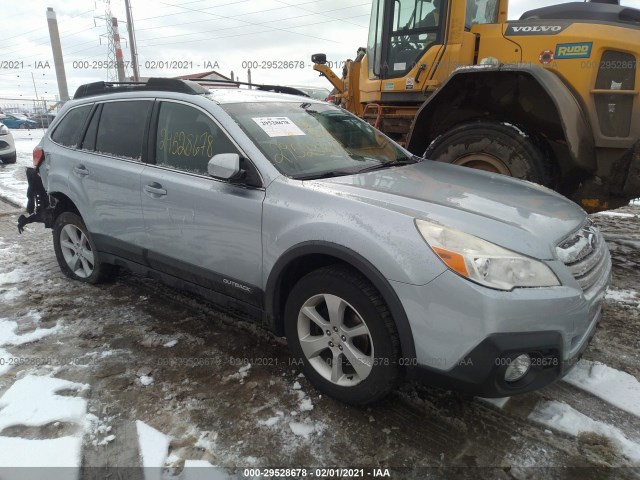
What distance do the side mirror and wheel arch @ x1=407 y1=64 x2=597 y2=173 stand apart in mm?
2982

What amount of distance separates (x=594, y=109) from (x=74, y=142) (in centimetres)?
499

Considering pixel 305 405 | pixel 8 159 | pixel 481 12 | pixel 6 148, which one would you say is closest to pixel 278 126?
pixel 305 405

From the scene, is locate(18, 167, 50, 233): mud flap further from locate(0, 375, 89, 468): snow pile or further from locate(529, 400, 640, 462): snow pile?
locate(529, 400, 640, 462): snow pile

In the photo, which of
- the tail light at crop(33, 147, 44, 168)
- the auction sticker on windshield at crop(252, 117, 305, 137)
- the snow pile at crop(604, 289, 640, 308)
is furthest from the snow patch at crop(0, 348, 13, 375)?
the snow pile at crop(604, 289, 640, 308)

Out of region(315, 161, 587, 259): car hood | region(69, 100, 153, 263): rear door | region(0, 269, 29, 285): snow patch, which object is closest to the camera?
region(315, 161, 587, 259): car hood

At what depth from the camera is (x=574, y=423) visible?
236 cm

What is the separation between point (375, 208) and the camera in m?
2.27

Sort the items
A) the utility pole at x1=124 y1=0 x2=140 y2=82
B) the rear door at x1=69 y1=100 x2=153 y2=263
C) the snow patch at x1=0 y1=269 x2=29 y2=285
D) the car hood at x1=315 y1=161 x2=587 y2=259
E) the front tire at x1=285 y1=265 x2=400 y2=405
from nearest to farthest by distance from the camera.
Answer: the car hood at x1=315 y1=161 x2=587 y2=259 < the front tire at x1=285 y1=265 x2=400 y2=405 < the rear door at x1=69 y1=100 x2=153 y2=263 < the snow patch at x1=0 y1=269 x2=29 y2=285 < the utility pole at x1=124 y1=0 x2=140 y2=82

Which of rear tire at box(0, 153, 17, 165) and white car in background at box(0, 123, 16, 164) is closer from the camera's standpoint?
white car in background at box(0, 123, 16, 164)

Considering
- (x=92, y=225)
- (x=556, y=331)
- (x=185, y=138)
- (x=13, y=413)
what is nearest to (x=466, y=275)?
(x=556, y=331)

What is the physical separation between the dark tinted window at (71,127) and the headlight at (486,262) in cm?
351

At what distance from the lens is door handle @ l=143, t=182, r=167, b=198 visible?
3.20m

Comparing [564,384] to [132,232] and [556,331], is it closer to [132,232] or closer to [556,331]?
[556,331]

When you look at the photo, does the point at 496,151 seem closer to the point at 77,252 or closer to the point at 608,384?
the point at 608,384
